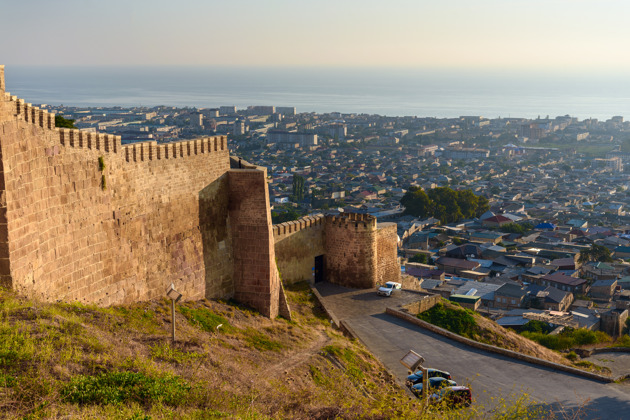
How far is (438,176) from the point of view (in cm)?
10975

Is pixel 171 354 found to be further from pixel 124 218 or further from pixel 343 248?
pixel 343 248

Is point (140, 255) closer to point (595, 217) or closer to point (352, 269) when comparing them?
point (352, 269)

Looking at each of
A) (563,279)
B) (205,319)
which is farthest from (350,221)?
(563,279)

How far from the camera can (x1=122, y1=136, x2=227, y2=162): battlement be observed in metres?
13.8

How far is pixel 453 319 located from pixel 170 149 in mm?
10308

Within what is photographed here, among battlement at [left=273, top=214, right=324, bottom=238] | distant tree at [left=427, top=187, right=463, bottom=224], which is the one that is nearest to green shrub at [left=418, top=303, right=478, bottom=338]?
battlement at [left=273, top=214, right=324, bottom=238]

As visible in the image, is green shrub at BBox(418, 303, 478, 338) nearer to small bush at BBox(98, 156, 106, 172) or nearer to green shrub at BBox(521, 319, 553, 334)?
small bush at BBox(98, 156, 106, 172)

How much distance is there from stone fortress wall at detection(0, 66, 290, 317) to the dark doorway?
4.30 m

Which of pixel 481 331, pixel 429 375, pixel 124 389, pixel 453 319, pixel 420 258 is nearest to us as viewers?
pixel 124 389

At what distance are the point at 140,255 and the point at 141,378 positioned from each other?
5.23m

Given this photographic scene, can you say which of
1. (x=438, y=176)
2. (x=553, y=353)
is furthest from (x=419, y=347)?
(x=438, y=176)

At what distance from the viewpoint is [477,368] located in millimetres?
16250

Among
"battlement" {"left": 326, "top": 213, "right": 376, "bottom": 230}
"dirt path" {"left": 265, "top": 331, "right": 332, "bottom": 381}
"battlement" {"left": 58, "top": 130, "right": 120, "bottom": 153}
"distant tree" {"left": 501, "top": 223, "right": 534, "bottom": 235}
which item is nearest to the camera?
"battlement" {"left": 58, "top": 130, "right": 120, "bottom": 153}

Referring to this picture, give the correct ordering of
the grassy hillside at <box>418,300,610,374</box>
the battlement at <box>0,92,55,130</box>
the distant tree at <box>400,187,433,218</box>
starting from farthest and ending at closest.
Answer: the distant tree at <box>400,187,433,218</box> < the grassy hillside at <box>418,300,610,374</box> < the battlement at <box>0,92,55,130</box>
